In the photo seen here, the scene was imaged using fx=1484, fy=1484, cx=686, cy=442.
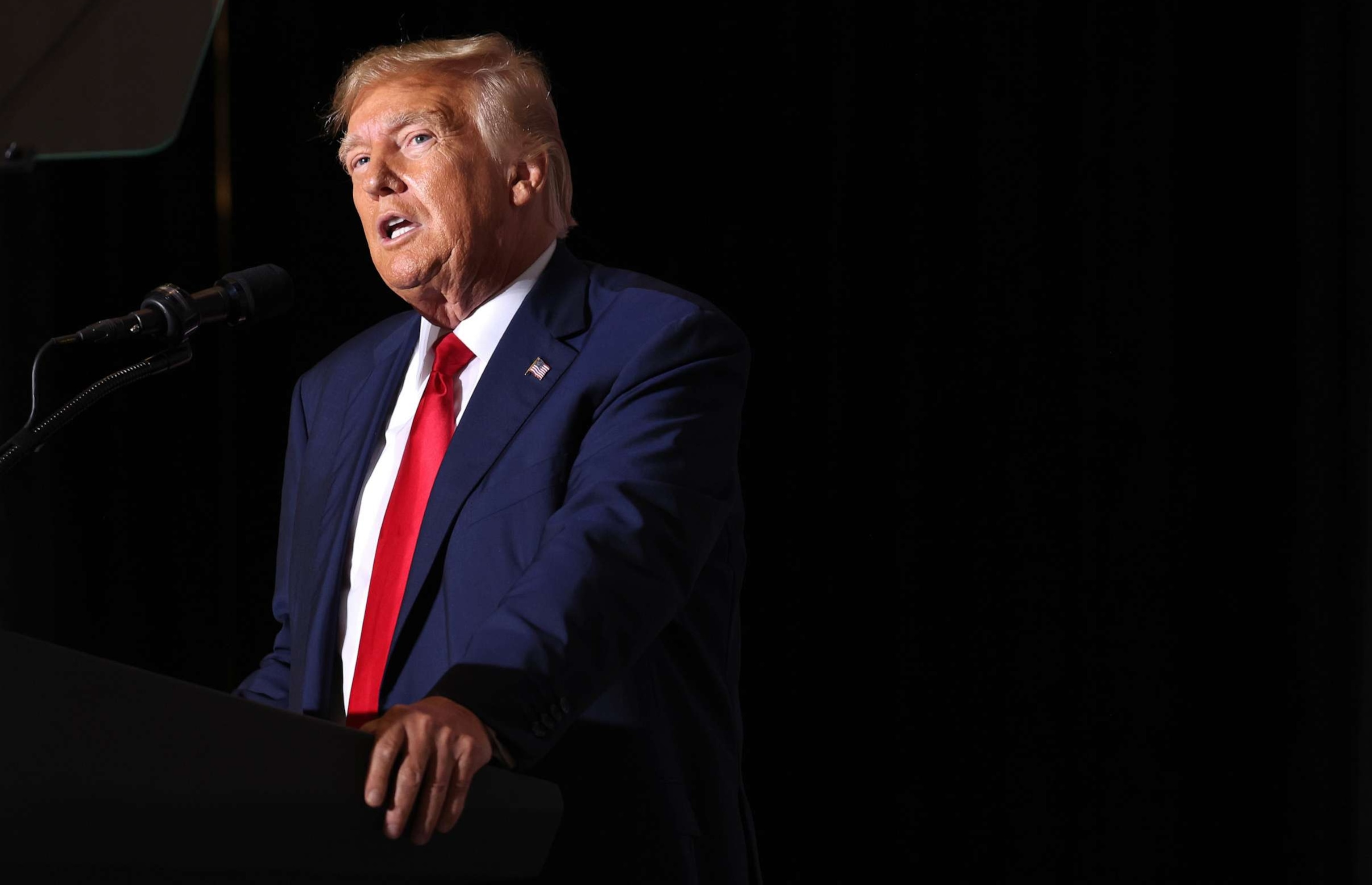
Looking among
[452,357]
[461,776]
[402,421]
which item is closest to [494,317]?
[452,357]

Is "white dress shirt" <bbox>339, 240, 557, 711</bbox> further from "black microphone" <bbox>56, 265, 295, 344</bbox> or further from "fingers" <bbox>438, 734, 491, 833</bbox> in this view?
"fingers" <bbox>438, 734, 491, 833</bbox>

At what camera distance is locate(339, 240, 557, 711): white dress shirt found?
172 cm

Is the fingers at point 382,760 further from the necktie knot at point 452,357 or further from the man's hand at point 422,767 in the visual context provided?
the necktie knot at point 452,357

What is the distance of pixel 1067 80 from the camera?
2936mm

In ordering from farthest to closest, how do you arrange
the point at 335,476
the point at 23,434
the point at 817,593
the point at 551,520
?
the point at 817,593 < the point at 335,476 < the point at 551,520 < the point at 23,434

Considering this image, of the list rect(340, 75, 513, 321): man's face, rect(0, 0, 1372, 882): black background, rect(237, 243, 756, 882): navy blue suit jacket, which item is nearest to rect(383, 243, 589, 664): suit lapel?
rect(237, 243, 756, 882): navy blue suit jacket

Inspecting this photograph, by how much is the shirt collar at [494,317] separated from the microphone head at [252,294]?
0.43 meters

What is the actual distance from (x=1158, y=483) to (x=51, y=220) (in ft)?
7.25

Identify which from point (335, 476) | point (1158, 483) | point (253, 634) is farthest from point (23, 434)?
point (1158, 483)

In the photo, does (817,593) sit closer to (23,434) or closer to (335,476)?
(335,476)

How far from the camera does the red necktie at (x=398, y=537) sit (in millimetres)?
1610

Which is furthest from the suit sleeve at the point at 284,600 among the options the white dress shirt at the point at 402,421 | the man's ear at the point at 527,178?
the man's ear at the point at 527,178

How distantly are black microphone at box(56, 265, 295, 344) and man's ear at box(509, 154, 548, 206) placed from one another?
56 cm

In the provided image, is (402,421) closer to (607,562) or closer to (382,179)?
(382,179)
